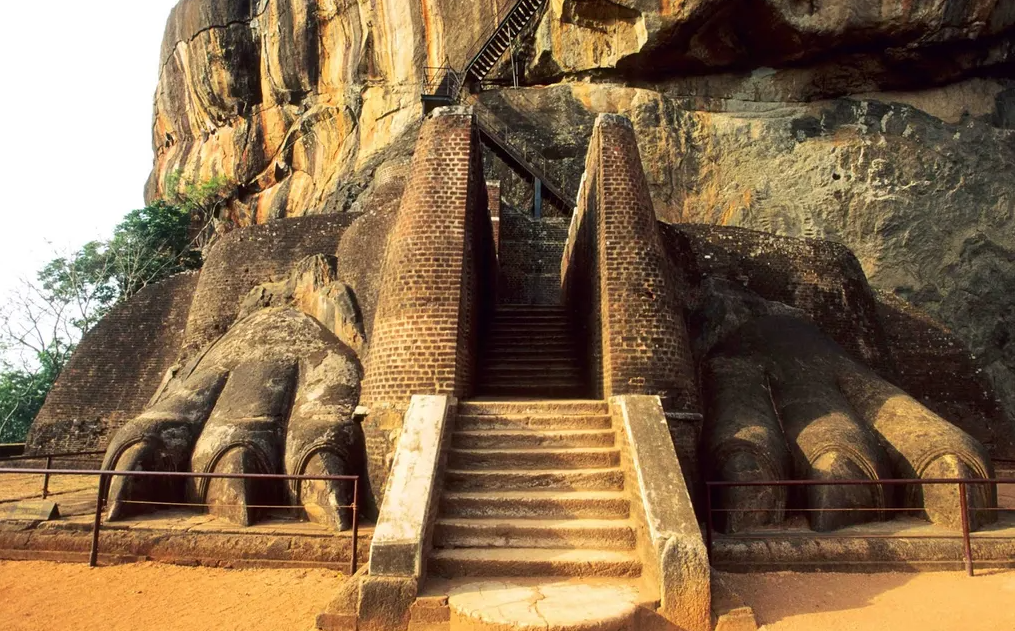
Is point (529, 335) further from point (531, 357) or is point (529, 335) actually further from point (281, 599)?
point (281, 599)

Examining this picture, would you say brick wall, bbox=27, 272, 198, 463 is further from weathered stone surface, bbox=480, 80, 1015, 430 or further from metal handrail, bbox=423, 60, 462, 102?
metal handrail, bbox=423, 60, 462, 102

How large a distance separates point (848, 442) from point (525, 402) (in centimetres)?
371

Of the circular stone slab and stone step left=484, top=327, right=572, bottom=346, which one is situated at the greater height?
stone step left=484, top=327, right=572, bottom=346

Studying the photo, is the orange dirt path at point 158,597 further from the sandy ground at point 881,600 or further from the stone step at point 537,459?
the sandy ground at point 881,600

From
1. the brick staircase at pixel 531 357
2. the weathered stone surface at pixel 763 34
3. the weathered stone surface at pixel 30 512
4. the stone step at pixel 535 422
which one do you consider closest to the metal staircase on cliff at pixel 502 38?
the weathered stone surface at pixel 763 34

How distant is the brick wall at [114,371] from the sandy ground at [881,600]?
37.5ft

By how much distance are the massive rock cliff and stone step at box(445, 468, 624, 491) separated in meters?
16.0

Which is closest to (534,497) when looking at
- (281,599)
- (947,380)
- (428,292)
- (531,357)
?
(281,599)

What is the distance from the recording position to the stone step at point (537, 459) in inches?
244

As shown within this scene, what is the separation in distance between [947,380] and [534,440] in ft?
30.4

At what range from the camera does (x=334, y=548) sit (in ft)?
20.7

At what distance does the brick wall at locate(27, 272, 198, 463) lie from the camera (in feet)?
41.7

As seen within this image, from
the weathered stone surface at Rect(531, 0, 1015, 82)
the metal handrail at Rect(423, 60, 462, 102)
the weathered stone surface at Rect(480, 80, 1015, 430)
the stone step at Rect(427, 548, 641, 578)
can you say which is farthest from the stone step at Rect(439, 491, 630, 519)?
the weathered stone surface at Rect(531, 0, 1015, 82)

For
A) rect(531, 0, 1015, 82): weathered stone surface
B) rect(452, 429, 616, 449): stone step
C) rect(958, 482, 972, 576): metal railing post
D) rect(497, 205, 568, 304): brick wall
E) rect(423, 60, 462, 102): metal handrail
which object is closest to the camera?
rect(958, 482, 972, 576): metal railing post
